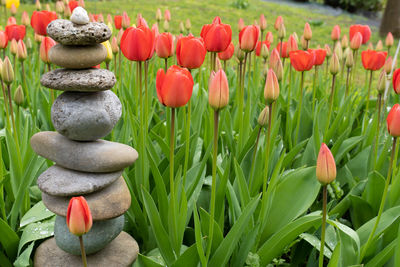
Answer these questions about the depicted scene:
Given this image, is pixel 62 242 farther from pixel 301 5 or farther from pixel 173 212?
pixel 301 5

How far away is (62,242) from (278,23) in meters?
2.14

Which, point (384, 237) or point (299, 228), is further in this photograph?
point (384, 237)

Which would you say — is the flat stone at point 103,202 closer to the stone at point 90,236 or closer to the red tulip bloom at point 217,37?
the stone at point 90,236

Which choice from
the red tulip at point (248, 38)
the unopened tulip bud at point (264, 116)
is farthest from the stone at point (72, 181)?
the red tulip at point (248, 38)

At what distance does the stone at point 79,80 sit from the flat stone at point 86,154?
7.6 inches

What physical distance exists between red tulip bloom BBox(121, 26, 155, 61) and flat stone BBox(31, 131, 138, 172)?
0.34 m

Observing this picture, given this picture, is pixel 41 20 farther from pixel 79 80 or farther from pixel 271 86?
pixel 271 86

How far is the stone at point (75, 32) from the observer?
4.71ft

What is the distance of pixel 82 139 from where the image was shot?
5.05 ft

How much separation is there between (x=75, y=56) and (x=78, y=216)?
0.57 metres

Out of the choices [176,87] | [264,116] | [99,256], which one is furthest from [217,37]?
[99,256]

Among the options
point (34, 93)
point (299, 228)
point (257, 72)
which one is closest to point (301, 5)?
point (257, 72)

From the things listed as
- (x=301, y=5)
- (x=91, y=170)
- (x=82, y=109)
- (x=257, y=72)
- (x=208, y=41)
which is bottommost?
(x=301, y=5)

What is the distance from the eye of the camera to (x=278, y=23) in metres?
3.13
